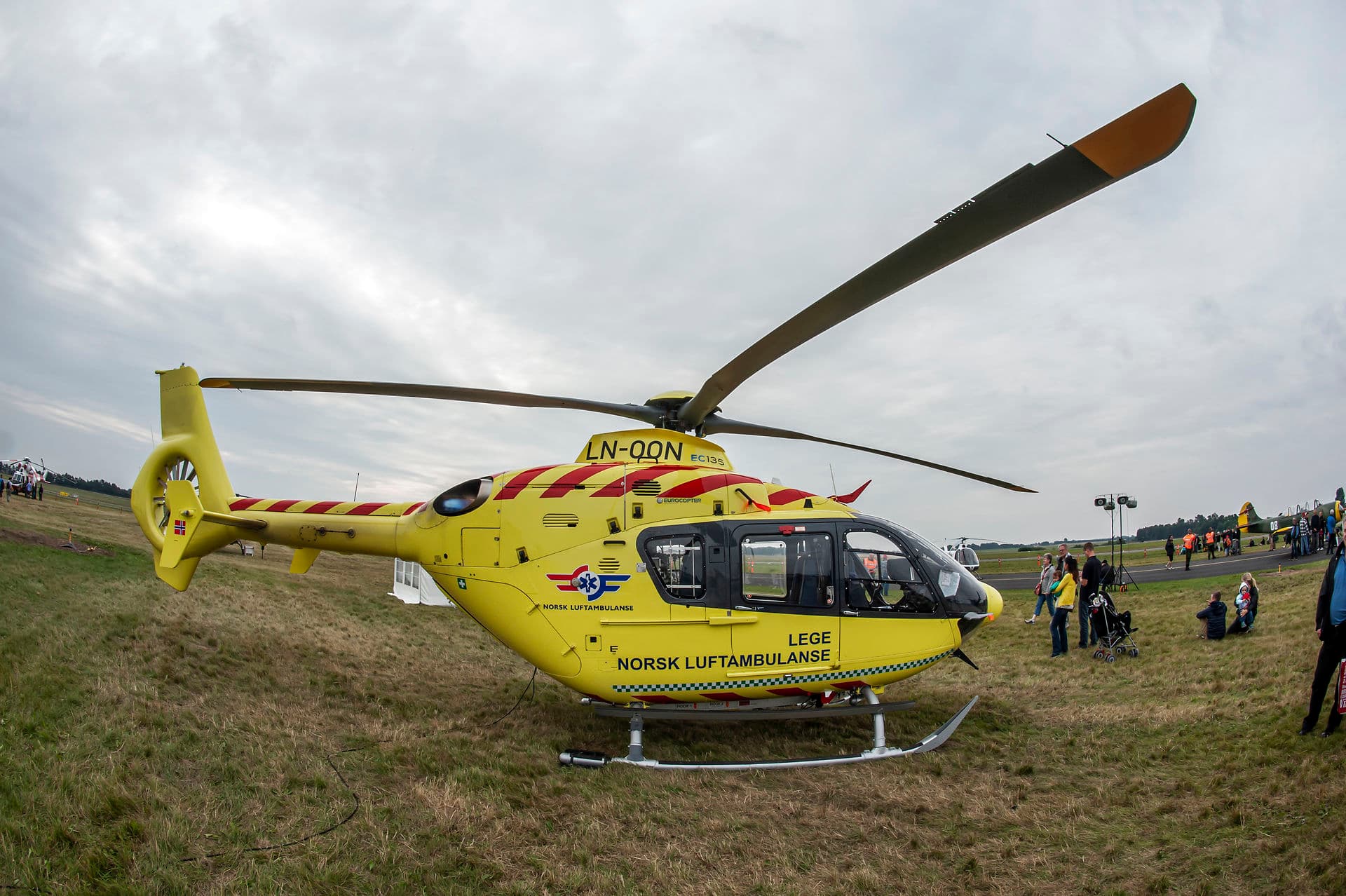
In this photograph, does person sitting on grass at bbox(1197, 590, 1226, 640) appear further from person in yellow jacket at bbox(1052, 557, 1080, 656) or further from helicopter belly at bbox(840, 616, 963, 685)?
helicopter belly at bbox(840, 616, 963, 685)

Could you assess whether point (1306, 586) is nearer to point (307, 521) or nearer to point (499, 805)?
point (499, 805)

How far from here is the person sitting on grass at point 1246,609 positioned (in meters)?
10.0

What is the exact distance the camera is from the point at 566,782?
19.7ft

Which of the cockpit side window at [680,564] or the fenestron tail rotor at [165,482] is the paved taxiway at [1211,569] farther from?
the fenestron tail rotor at [165,482]

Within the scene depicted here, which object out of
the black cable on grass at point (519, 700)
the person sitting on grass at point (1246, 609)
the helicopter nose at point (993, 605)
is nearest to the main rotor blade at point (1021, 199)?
the helicopter nose at point (993, 605)

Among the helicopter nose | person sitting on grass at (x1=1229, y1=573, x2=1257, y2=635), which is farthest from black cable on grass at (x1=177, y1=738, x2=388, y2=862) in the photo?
person sitting on grass at (x1=1229, y1=573, x2=1257, y2=635)

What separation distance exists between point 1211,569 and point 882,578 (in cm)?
2127

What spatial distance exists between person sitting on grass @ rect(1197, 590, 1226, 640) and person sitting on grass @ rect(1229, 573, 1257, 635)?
0.71 ft

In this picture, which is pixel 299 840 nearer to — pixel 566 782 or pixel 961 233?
pixel 566 782

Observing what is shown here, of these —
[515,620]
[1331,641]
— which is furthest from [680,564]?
[1331,641]

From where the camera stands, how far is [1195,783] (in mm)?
5324

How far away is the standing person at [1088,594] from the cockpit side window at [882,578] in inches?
217

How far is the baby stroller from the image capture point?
10.2 m

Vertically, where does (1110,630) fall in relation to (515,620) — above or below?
below
